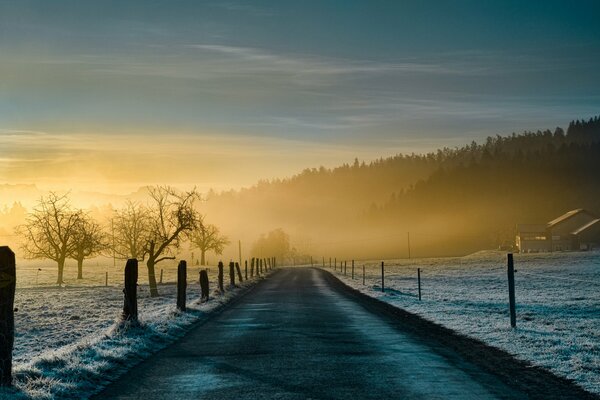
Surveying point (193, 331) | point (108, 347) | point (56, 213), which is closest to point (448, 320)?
point (193, 331)

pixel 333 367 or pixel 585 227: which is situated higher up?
pixel 585 227

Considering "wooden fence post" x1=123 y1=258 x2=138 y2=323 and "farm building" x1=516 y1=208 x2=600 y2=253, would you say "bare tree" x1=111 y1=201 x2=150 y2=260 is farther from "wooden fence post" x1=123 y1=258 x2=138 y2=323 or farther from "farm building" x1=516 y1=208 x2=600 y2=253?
"farm building" x1=516 y1=208 x2=600 y2=253

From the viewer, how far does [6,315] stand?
32.1ft

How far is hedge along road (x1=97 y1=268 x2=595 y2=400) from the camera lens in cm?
906

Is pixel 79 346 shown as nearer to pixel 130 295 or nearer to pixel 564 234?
pixel 130 295

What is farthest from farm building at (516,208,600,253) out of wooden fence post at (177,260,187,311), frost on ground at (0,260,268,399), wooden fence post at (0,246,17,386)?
wooden fence post at (0,246,17,386)

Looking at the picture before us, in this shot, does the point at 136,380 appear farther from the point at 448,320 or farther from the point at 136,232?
the point at 136,232

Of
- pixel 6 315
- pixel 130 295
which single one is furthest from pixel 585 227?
pixel 6 315

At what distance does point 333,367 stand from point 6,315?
5.15 metres

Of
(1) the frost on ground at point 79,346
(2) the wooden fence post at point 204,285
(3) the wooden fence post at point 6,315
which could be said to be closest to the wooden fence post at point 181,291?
(1) the frost on ground at point 79,346

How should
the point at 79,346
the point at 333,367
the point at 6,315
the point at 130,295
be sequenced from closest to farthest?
the point at 6,315, the point at 333,367, the point at 79,346, the point at 130,295

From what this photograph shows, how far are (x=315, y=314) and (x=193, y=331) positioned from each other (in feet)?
17.1

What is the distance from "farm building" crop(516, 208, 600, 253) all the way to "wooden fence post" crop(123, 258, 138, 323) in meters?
135

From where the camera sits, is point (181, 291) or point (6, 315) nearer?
point (6, 315)
